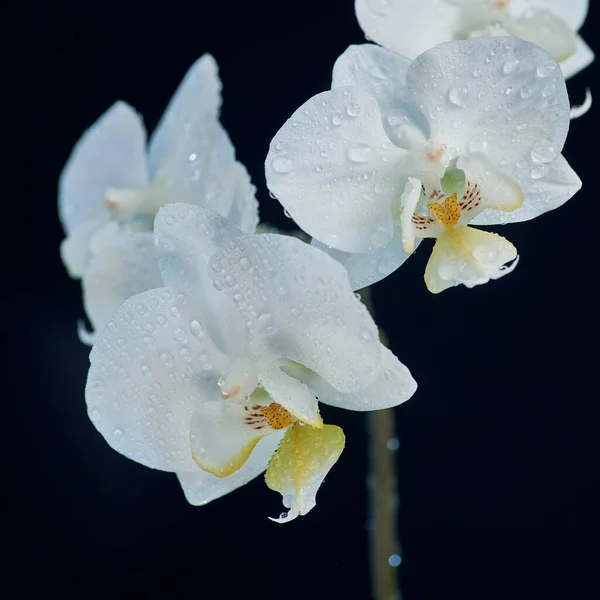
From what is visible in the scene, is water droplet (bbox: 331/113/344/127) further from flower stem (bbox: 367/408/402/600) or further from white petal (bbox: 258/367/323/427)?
flower stem (bbox: 367/408/402/600)

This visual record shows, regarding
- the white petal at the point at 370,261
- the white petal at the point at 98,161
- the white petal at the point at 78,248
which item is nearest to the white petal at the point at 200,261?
the white petal at the point at 370,261

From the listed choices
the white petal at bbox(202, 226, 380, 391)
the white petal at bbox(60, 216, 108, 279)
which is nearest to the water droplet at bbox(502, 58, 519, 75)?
the white petal at bbox(202, 226, 380, 391)

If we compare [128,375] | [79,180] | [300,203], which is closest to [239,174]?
[300,203]

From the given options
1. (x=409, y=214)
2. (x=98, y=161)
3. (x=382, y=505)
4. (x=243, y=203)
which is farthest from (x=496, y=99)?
(x=98, y=161)

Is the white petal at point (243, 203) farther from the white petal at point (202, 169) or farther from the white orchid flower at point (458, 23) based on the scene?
the white orchid flower at point (458, 23)

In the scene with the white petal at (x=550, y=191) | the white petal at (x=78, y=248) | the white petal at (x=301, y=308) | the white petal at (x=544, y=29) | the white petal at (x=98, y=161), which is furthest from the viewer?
the white petal at (x=98, y=161)

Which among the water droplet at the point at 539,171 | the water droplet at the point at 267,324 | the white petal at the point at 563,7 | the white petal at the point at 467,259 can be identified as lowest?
the water droplet at the point at 267,324

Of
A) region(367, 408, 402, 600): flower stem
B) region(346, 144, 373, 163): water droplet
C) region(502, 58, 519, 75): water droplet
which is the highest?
region(502, 58, 519, 75): water droplet
